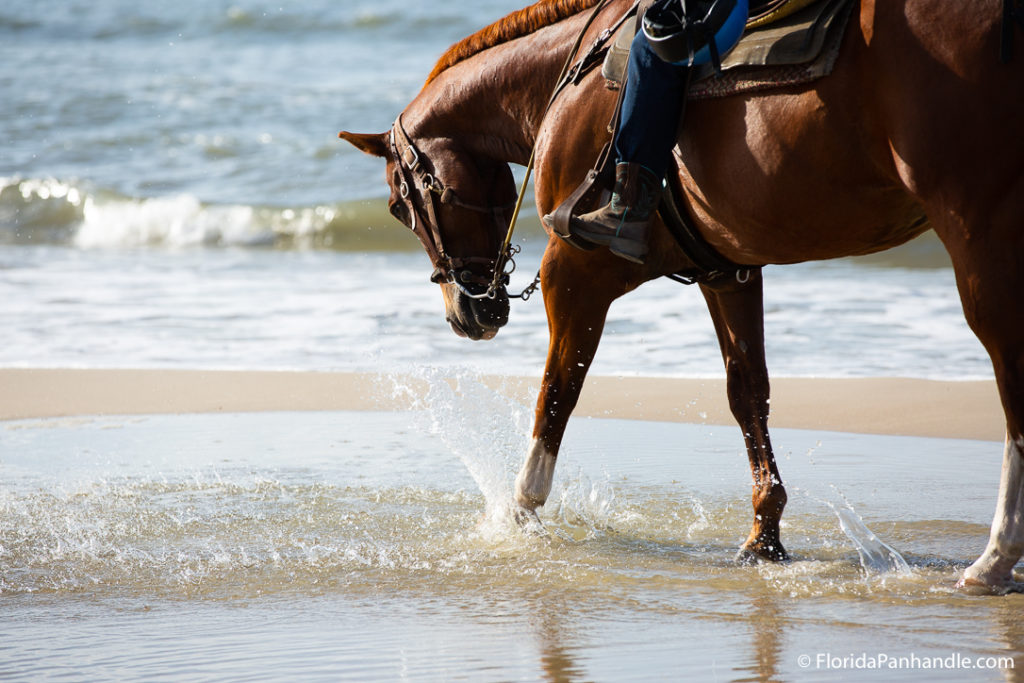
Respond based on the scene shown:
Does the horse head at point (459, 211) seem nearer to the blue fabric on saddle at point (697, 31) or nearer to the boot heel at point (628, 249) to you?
the boot heel at point (628, 249)

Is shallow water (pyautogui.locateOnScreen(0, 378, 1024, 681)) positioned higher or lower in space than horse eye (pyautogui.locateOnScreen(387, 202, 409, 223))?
lower

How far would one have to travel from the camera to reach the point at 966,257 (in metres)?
2.88

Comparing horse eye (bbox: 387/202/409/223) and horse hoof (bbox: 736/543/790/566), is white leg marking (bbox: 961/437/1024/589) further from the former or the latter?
horse eye (bbox: 387/202/409/223)

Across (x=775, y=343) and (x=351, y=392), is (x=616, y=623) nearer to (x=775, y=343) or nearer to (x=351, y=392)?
(x=351, y=392)

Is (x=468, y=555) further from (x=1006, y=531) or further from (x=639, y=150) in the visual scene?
(x=1006, y=531)

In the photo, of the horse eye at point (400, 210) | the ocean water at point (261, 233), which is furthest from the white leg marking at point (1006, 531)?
the ocean water at point (261, 233)

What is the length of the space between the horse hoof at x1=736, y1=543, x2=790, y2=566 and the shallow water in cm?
6

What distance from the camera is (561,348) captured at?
400cm

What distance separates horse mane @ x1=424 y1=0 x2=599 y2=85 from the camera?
13.8ft

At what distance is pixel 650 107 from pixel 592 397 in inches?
135

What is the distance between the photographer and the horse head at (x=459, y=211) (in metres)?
4.52

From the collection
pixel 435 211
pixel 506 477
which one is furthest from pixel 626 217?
pixel 506 477

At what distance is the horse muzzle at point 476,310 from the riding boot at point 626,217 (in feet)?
3.26

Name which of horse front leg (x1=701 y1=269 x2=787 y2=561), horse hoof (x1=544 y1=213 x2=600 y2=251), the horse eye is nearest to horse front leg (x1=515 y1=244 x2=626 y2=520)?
horse hoof (x1=544 y1=213 x2=600 y2=251)
